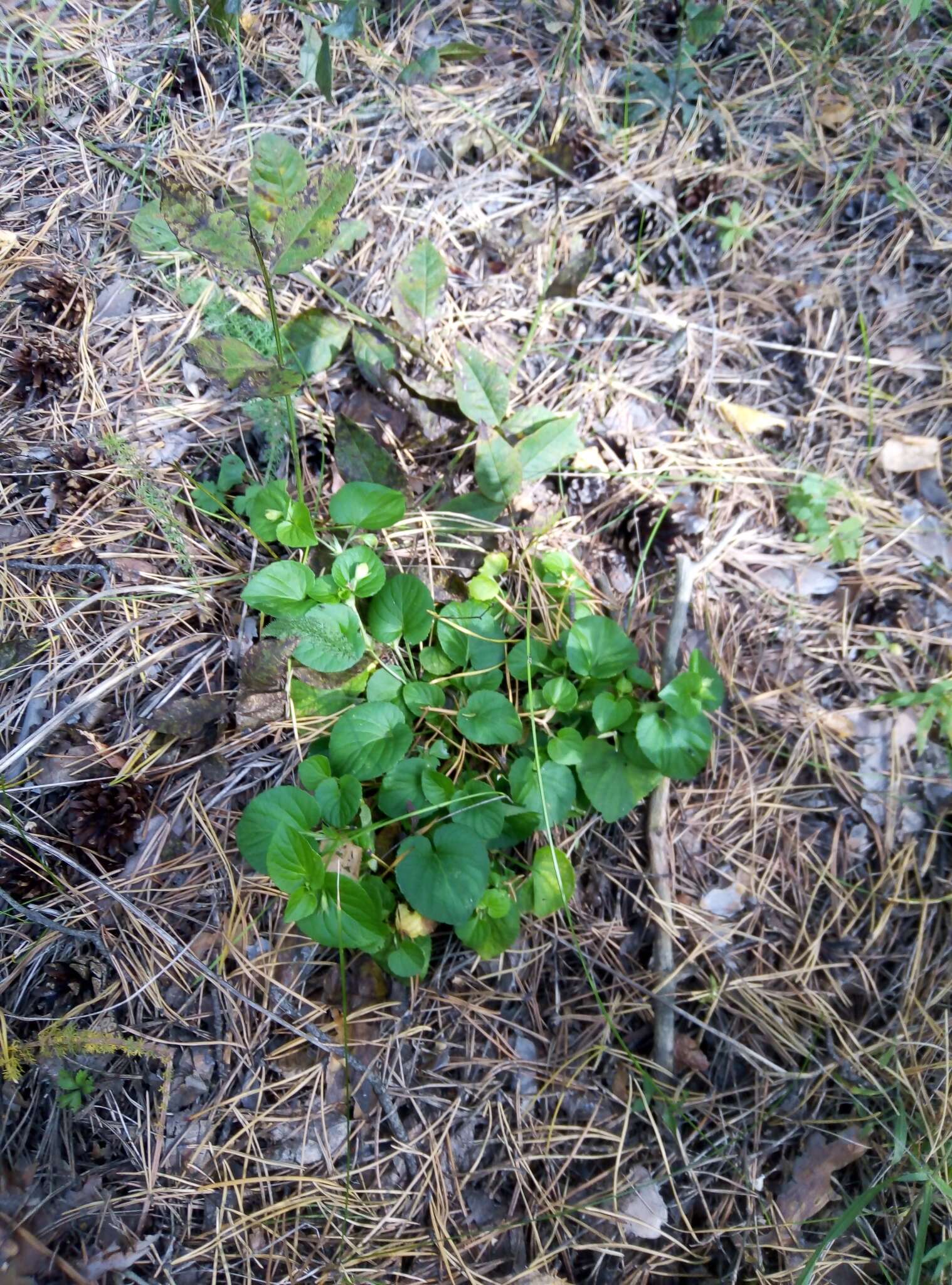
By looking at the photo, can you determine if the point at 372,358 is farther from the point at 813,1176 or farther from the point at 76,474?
the point at 813,1176

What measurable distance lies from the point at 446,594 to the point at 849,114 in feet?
6.50

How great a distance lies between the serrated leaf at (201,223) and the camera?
146 centimetres

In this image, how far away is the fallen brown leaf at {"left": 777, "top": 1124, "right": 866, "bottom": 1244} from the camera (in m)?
→ 1.52

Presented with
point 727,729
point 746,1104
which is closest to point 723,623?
point 727,729

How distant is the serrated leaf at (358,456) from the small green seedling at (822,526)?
112 centimetres

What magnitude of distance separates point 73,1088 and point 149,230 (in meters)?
1.93

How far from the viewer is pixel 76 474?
67.2 inches

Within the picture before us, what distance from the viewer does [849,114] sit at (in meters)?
2.23

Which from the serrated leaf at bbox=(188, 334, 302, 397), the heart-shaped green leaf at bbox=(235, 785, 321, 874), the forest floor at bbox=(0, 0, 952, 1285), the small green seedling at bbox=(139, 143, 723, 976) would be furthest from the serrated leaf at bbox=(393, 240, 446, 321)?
the heart-shaped green leaf at bbox=(235, 785, 321, 874)

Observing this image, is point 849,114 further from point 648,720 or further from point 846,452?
point 648,720

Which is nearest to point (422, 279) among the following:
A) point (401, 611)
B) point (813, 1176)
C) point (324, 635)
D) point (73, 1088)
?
point (401, 611)

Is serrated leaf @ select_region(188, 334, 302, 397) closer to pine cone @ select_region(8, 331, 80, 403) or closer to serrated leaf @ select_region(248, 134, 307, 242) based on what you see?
serrated leaf @ select_region(248, 134, 307, 242)

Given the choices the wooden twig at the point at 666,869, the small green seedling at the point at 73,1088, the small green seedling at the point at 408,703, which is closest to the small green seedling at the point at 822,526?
the wooden twig at the point at 666,869

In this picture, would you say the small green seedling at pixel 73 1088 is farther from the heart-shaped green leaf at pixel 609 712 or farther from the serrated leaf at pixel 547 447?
the serrated leaf at pixel 547 447
